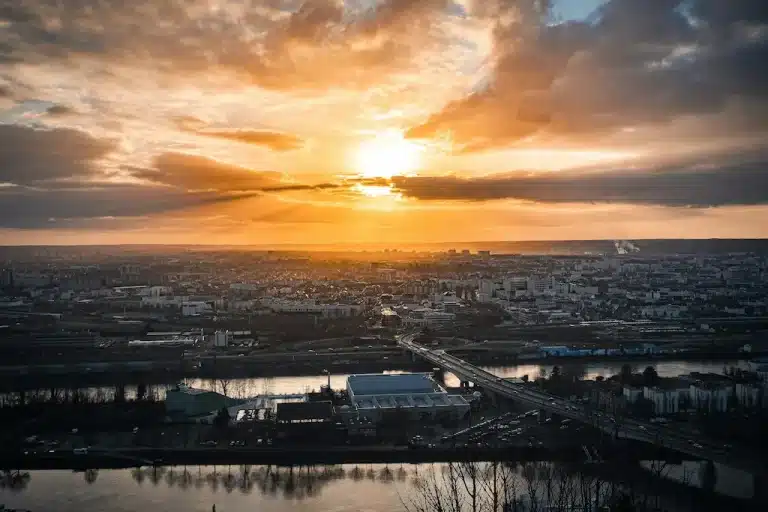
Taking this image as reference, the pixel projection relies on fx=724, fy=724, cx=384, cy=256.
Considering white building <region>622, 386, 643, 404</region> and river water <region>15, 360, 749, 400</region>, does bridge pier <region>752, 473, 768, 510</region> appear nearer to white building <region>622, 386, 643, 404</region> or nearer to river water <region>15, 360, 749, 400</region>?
white building <region>622, 386, 643, 404</region>

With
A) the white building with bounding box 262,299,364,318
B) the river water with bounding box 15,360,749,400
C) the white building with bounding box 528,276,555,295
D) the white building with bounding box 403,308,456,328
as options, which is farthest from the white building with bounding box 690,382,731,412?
the white building with bounding box 528,276,555,295

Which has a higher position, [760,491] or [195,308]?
[195,308]

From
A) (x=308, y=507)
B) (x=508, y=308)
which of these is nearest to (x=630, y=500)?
(x=308, y=507)

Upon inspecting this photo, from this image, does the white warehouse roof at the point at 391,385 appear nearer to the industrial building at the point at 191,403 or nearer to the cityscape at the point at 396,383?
the cityscape at the point at 396,383

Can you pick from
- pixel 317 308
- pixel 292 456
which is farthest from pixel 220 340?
pixel 292 456

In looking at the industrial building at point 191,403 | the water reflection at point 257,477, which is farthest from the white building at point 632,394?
the industrial building at point 191,403

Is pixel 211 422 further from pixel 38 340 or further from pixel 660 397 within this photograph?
pixel 38 340

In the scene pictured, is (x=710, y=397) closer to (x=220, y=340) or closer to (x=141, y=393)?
(x=141, y=393)
